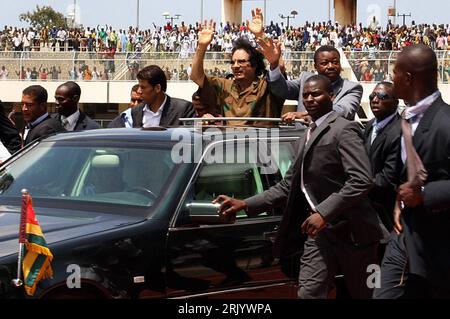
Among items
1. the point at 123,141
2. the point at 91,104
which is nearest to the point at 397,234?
the point at 123,141

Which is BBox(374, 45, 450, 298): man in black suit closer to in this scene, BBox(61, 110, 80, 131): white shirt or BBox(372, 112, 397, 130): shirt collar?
BBox(372, 112, 397, 130): shirt collar

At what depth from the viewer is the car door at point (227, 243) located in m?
5.92

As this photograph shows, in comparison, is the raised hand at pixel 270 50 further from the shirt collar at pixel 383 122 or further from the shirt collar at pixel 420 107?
the shirt collar at pixel 420 107

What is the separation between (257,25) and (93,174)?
9.31 feet

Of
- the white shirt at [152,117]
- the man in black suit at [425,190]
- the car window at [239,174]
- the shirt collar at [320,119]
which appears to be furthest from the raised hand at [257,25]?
the man in black suit at [425,190]

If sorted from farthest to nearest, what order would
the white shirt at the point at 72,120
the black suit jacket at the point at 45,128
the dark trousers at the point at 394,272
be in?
the white shirt at the point at 72,120 → the black suit jacket at the point at 45,128 → the dark trousers at the point at 394,272

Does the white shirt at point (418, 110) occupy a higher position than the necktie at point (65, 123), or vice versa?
the white shirt at point (418, 110)

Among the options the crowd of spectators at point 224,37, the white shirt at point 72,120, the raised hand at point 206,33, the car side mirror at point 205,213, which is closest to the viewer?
the car side mirror at point 205,213

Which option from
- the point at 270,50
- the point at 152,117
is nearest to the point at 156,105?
the point at 152,117

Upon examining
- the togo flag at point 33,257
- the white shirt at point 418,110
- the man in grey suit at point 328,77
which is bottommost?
the togo flag at point 33,257

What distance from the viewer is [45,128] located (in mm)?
9172

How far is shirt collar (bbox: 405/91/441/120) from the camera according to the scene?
5020 millimetres

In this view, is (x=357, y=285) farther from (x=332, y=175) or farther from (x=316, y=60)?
(x=316, y=60)

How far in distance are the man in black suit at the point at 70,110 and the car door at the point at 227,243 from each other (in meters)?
3.23
